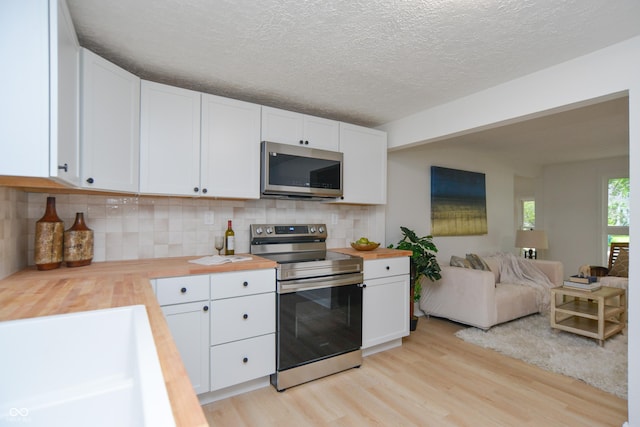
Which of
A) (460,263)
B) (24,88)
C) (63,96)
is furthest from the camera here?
(460,263)

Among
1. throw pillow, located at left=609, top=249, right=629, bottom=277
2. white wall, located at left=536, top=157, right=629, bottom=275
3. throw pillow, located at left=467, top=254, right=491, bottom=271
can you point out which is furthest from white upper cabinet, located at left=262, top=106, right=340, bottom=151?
white wall, located at left=536, top=157, right=629, bottom=275

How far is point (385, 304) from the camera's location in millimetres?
2910

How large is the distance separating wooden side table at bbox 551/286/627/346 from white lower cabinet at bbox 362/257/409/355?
1647mm

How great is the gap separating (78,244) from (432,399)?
2540 mm

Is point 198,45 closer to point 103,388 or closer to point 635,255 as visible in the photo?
point 103,388

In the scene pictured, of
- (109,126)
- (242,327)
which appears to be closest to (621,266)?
(242,327)

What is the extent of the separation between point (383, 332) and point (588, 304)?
246 centimetres

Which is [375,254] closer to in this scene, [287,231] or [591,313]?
[287,231]

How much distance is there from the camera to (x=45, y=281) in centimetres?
157

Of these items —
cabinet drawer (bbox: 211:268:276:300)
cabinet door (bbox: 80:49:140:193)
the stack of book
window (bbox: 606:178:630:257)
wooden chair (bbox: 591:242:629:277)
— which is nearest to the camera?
cabinet door (bbox: 80:49:140:193)

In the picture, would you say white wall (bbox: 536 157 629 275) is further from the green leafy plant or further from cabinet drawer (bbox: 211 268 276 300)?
cabinet drawer (bbox: 211 268 276 300)

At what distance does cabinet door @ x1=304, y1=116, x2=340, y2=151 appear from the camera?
2818 mm

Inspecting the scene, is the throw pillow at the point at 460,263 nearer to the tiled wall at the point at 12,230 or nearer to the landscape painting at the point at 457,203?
the landscape painting at the point at 457,203

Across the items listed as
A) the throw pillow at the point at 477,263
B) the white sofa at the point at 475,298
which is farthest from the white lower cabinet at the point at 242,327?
the throw pillow at the point at 477,263
